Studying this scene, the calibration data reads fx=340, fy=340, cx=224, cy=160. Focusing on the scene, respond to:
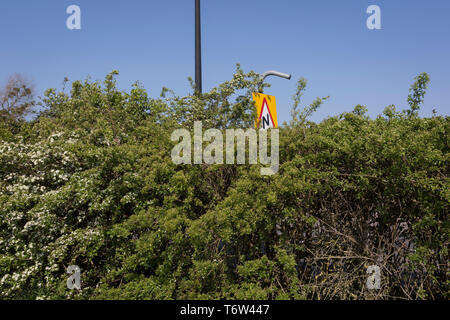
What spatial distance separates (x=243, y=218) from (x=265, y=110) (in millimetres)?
2596

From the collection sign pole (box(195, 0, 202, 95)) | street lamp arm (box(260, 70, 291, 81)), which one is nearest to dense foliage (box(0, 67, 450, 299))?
sign pole (box(195, 0, 202, 95))

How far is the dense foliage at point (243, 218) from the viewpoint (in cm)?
385

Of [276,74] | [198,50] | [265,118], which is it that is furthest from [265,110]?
[276,74]

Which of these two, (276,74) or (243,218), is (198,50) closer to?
(276,74)

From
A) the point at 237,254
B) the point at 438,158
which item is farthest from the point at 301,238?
the point at 438,158

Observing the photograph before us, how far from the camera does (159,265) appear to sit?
4.09 meters

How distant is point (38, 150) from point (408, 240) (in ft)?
16.4

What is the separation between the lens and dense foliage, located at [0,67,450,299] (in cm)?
385

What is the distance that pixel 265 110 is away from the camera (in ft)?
19.6

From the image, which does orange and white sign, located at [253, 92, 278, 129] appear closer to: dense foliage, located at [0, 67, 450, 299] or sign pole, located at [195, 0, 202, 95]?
dense foliage, located at [0, 67, 450, 299]

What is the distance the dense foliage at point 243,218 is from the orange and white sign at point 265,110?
0.98m

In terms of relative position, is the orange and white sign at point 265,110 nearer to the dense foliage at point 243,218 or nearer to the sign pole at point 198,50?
the dense foliage at point 243,218
